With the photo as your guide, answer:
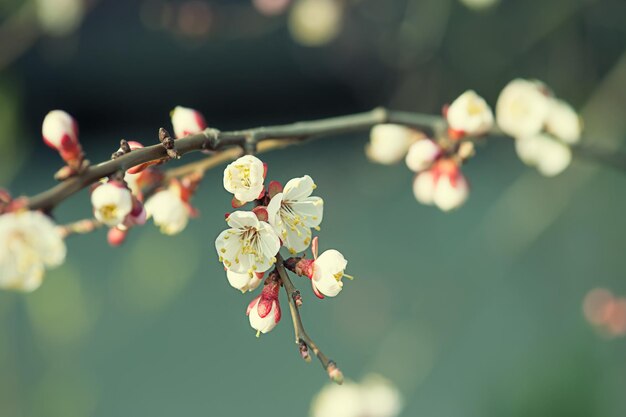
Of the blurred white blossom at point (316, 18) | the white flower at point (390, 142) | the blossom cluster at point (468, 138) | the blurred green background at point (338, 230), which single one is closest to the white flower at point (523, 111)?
the blossom cluster at point (468, 138)

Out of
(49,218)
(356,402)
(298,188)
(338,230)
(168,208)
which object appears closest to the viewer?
(49,218)

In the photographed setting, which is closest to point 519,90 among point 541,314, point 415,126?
point 415,126

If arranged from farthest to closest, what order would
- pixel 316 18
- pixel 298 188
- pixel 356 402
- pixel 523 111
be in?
pixel 316 18 → pixel 356 402 → pixel 523 111 → pixel 298 188

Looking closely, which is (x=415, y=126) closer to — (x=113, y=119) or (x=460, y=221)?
(x=460, y=221)

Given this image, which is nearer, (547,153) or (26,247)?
(26,247)

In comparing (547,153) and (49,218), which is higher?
(547,153)

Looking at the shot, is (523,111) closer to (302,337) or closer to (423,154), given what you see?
(423,154)

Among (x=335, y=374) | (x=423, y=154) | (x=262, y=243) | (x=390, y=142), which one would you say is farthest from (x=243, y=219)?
(x=390, y=142)
